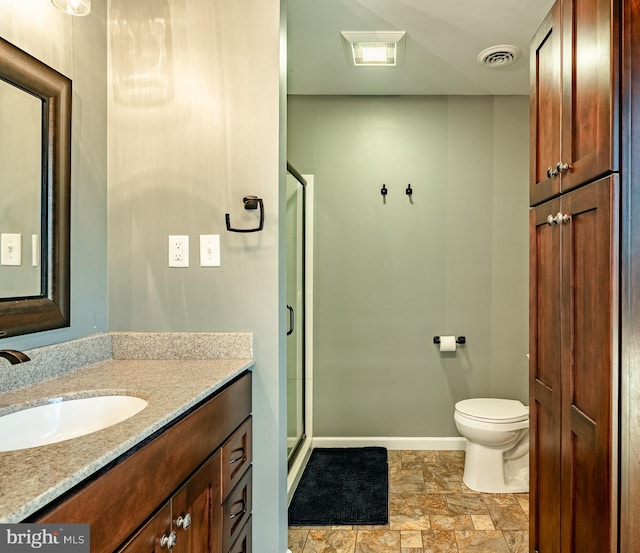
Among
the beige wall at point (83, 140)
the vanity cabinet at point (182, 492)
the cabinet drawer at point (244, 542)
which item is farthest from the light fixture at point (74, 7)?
the cabinet drawer at point (244, 542)

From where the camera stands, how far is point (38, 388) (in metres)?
1.24

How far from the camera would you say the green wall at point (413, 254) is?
119 inches

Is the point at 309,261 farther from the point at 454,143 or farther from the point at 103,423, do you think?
the point at 103,423

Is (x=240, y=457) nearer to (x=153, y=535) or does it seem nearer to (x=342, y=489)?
(x=153, y=535)

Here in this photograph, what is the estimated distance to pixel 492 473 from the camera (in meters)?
2.49

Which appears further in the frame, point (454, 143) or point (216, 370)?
point (454, 143)

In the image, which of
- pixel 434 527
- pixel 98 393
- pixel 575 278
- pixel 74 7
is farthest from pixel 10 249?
pixel 434 527

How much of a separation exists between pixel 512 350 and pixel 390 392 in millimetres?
900

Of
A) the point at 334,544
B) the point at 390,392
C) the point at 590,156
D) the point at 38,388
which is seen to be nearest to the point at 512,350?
the point at 390,392

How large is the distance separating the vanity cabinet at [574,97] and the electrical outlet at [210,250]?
1225mm

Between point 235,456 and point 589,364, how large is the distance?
113 cm

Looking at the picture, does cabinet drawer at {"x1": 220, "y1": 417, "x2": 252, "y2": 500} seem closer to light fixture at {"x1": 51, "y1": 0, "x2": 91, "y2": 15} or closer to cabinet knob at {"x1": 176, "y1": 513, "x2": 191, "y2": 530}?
cabinet knob at {"x1": 176, "y1": 513, "x2": 191, "y2": 530}

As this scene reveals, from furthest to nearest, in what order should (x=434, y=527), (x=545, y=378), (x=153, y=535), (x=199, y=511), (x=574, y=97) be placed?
(x=434, y=527) < (x=545, y=378) < (x=574, y=97) < (x=199, y=511) < (x=153, y=535)

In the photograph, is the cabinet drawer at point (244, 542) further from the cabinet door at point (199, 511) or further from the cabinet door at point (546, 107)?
the cabinet door at point (546, 107)
